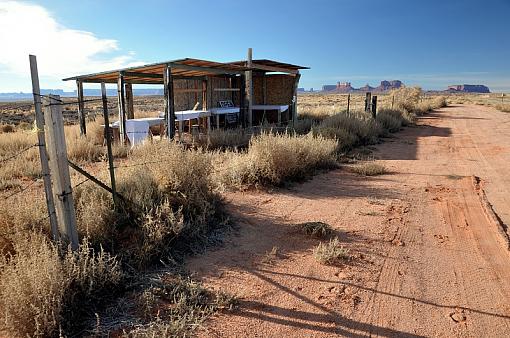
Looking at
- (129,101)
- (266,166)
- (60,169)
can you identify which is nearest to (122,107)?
(129,101)

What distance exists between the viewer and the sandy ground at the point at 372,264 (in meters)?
2.89

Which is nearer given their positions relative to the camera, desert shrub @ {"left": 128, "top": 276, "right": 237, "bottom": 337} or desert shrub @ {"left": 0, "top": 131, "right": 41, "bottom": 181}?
desert shrub @ {"left": 128, "top": 276, "right": 237, "bottom": 337}

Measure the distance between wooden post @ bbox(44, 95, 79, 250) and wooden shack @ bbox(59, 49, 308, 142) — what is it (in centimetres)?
615

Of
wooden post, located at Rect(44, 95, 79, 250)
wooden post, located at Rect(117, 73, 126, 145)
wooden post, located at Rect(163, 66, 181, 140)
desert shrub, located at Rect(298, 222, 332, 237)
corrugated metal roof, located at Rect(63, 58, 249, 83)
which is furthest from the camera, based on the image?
wooden post, located at Rect(117, 73, 126, 145)

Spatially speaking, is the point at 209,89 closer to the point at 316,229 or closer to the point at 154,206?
the point at 154,206

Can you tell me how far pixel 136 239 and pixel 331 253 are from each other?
7.05ft

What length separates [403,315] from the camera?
299 centimetres

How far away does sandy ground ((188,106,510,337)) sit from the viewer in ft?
9.50

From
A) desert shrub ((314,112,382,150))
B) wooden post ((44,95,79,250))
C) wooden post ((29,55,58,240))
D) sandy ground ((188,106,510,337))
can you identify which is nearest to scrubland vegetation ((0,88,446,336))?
wooden post ((44,95,79,250))

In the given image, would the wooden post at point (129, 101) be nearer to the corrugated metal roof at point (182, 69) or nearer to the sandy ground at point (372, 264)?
the corrugated metal roof at point (182, 69)

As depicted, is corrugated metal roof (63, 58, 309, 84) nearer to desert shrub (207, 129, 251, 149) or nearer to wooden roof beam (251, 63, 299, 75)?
wooden roof beam (251, 63, 299, 75)

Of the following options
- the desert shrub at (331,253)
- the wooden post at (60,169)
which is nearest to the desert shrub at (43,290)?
the wooden post at (60,169)

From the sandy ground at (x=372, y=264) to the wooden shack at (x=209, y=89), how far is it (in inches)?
214

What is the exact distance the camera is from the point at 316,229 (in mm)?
4539
